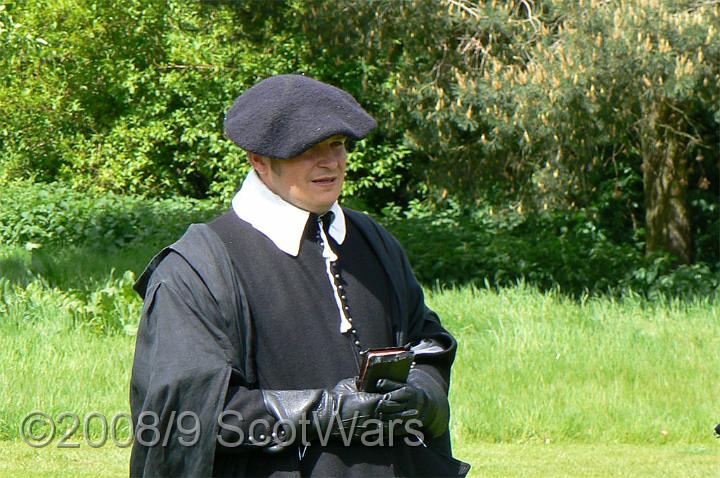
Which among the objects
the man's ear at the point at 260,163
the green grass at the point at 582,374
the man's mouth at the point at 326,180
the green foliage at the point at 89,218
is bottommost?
the green foliage at the point at 89,218

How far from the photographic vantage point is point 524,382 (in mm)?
7656

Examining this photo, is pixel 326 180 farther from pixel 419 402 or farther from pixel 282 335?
pixel 419 402

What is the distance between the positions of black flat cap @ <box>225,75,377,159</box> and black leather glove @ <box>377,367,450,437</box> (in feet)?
2.07

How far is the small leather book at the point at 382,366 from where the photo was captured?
8.29 feet

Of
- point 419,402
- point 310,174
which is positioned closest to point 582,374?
point 419,402

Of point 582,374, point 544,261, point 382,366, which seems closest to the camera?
point 382,366

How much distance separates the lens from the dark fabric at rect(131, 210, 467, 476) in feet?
7.96

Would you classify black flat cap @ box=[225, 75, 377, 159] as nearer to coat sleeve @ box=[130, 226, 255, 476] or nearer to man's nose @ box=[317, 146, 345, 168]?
man's nose @ box=[317, 146, 345, 168]

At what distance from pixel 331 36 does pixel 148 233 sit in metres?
4.42

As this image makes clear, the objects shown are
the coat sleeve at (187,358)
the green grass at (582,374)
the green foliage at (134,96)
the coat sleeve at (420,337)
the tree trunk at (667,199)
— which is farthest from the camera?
the green foliage at (134,96)

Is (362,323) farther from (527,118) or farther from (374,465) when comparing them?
(527,118)

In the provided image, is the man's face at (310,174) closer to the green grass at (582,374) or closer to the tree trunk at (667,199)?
the green grass at (582,374)

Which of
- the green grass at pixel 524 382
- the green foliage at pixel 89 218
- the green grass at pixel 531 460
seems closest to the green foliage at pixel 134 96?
the green foliage at pixel 89 218

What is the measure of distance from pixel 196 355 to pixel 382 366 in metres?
0.45
